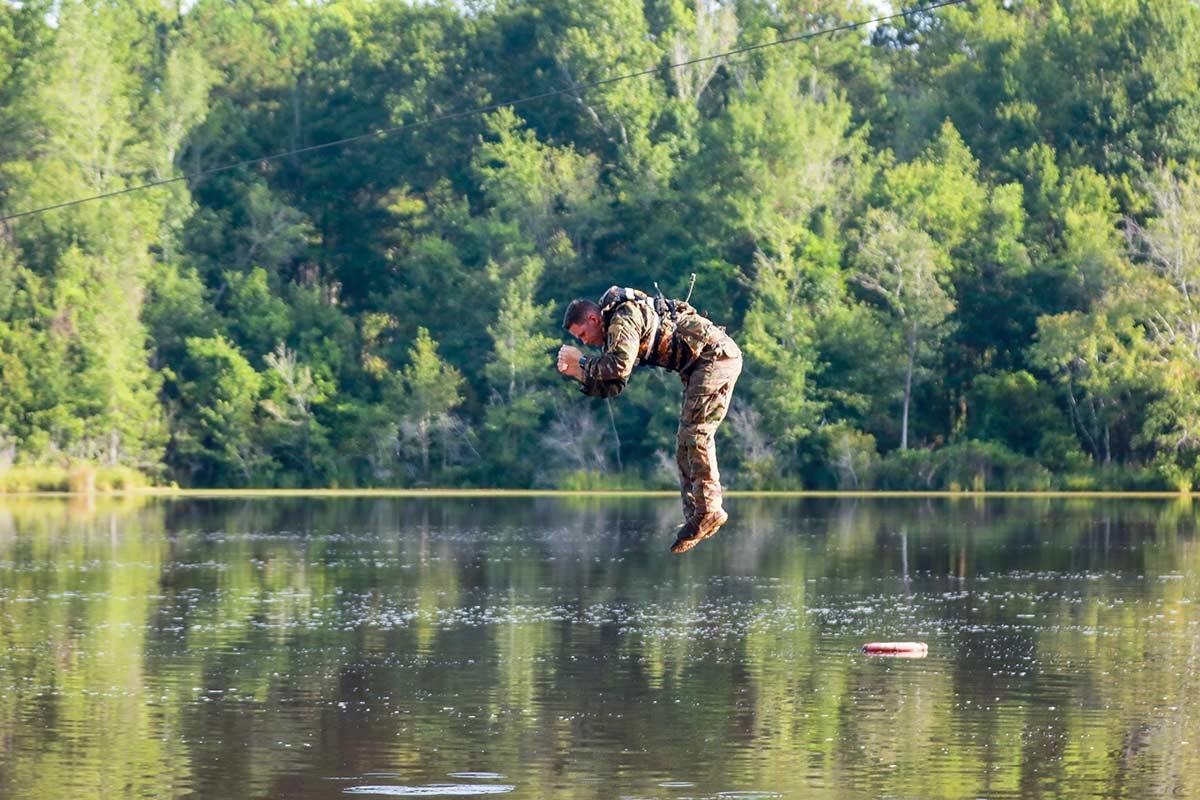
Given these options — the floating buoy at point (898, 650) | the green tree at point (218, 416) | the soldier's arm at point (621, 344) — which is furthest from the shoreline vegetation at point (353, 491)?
the soldier's arm at point (621, 344)

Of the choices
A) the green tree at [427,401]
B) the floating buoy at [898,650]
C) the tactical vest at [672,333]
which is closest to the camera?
the tactical vest at [672,333]

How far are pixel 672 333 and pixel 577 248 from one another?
84815 mm

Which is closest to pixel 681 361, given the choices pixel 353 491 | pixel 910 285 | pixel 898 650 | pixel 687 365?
pixel 687 365

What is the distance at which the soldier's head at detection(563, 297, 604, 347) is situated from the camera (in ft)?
50.4

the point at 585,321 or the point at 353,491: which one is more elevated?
the point at 585,321

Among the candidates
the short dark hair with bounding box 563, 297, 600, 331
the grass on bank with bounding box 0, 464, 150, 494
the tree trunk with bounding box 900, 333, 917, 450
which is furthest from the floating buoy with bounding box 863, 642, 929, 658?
the grass on bank with bounding box 0, 464, 150, 494

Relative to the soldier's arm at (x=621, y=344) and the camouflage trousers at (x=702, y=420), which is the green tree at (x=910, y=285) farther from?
the soldier's arm at (x=621, y=344)

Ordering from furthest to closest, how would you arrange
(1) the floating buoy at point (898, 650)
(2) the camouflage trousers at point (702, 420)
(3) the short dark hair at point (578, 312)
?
(1) the floating buoy at point (898, 650), (2) the camouflage trousers at point (702, 420), (3) the short dark hair at point (578, 312)

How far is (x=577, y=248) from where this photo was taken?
10038cm

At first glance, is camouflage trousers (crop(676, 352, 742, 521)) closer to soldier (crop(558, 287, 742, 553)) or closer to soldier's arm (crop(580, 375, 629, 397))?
soldier (crop(558, 287, 742, 553))

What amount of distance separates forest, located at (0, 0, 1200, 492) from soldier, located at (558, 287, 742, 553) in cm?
7135

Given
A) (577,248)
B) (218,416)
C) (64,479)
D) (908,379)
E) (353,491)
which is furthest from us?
(577,248)

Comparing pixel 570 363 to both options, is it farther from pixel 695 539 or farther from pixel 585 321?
pixel 695 539

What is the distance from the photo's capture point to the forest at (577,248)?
90.6 meters
